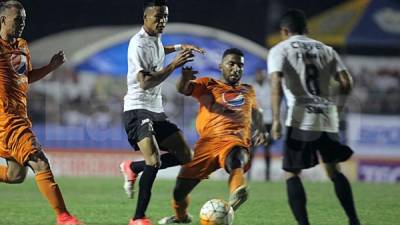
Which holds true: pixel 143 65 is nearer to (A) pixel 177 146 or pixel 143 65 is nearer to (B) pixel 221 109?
(A) pixel 177 146

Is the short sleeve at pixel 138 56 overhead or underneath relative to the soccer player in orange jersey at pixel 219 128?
overhead

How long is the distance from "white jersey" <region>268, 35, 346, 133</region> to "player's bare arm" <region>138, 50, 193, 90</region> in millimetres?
756

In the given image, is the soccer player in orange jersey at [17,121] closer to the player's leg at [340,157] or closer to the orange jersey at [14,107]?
the orange jersey at [14,107]

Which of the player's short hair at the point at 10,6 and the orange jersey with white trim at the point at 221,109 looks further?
the orange jersey with white trim at the point at 221,109

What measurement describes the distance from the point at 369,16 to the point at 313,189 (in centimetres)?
983

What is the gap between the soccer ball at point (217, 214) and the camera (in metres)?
8.07

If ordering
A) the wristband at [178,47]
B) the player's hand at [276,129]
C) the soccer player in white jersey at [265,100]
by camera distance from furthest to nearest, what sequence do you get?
1. the soccer player in white jersey at [265,100]
2. the wristband at [178,47]
3. the player's hand at [276,129]

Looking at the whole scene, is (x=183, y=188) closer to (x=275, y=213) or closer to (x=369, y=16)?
(x=275, y=213)

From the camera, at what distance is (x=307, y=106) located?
26.5 feet

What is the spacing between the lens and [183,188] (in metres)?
8.92

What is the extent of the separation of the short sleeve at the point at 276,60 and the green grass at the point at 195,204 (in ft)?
6.48

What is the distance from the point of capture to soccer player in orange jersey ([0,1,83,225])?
801cm

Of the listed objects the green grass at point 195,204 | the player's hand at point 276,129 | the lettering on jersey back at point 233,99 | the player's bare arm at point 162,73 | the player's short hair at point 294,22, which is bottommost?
the green grass at point 195,204

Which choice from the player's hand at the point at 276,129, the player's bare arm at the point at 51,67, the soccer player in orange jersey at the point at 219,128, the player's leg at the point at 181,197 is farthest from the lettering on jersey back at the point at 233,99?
the player's bare arm at the point at 51,67
